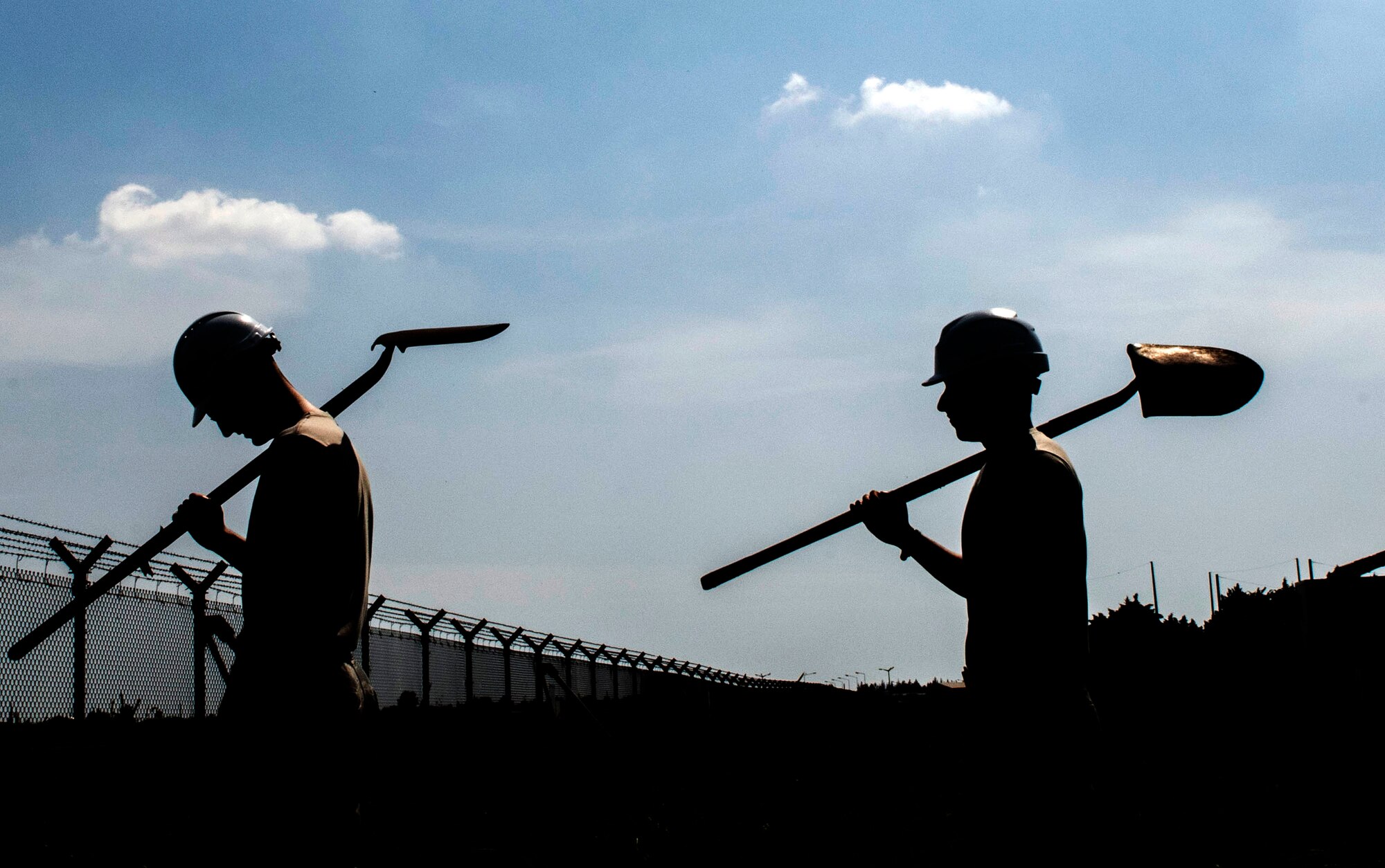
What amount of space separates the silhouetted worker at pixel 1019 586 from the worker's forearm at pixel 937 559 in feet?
0.43

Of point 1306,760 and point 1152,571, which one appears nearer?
point 1306,760

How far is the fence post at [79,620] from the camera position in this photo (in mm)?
8602

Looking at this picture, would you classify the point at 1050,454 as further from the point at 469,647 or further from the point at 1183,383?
the point at 469,647

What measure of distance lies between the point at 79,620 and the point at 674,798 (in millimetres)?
4519

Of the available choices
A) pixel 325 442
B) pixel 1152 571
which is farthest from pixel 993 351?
pixel 1152 571

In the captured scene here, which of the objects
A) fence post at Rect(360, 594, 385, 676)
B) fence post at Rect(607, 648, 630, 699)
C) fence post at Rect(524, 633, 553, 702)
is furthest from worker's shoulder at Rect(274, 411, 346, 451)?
fence post at Rect(607, 648, 630, 699)

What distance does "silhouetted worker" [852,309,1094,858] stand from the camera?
10.1ft

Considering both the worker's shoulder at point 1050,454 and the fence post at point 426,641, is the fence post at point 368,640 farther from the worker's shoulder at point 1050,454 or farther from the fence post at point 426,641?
the worker's shoulder at point 1050,454

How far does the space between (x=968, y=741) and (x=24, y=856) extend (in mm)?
5527

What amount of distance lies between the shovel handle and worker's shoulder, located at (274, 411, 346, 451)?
1422 millimetres

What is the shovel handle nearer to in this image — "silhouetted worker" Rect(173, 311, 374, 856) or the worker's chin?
the worker's chin

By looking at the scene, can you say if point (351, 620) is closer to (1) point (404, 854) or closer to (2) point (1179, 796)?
(1) point (404, 854)

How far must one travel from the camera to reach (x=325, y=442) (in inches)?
132

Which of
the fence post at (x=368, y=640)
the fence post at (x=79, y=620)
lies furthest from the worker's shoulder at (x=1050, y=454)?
the fence post at (x=368, y=640)
